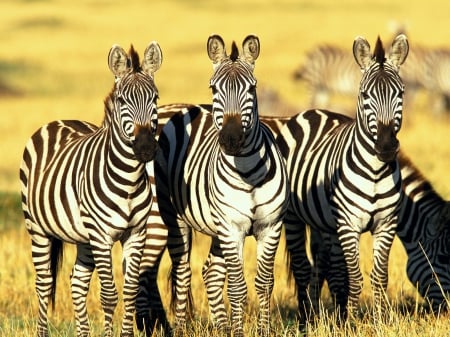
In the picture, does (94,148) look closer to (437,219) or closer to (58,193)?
(58,193)

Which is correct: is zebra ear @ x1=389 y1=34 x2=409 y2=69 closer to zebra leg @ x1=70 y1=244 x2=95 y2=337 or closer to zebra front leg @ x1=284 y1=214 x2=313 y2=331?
zebra front leg @ x1=284 y1=214 x2=313 y2=331

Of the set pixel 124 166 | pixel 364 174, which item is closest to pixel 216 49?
pixel 124 166

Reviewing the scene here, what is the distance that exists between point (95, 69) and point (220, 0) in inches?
1070

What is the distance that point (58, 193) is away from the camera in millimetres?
8141

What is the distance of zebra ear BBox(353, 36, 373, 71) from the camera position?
780 centimetres

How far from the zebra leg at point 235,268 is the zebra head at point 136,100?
1.08 metres

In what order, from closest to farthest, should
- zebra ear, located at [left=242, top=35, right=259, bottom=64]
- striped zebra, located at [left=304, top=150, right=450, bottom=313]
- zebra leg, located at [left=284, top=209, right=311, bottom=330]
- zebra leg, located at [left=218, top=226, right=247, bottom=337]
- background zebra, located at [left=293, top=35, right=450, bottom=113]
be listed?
zebra ear, located at [left=242, top=35, right=259, bottom=64], zebra leg, located at [left=218, top=226, right=247, bottom=337], striped zebra, located at [left=304, top=150, right=450, bottom=313], zebra leg, located at [left=284, top=209, right=311, bottom=330], background zebra, located at [left=293, top=35, right=450, bottom=113]

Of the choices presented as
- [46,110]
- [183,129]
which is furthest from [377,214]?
[46,110]

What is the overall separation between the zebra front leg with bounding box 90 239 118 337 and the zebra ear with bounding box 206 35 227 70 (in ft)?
5.59

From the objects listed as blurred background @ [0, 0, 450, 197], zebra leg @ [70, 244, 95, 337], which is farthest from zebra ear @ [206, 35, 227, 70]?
blurred background @ [0, 0, 450, 197]

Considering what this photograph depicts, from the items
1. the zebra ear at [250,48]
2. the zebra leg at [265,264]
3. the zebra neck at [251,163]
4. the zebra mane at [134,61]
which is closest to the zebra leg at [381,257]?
the zebra leg at [265,264]

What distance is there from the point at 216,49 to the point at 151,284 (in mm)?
2757

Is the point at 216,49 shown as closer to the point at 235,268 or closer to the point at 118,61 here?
the point at 118,61

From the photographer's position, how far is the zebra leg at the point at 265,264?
7562mm
